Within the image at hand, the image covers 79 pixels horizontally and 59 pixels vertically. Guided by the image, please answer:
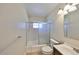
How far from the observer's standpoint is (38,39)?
235 cm

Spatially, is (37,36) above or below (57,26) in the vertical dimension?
below

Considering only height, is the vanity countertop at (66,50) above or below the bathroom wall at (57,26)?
below

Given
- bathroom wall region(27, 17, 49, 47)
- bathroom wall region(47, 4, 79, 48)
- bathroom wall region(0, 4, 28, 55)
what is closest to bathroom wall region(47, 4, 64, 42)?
bathroom wall region(47, 4, 79, 48)

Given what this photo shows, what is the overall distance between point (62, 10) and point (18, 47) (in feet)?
4.14

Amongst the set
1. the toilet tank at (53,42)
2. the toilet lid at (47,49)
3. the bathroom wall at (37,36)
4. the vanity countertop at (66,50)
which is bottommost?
the toilet lid at (47,49)

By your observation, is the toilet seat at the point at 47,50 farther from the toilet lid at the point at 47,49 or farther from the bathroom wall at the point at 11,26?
the bathroom wall at the point at 11,26

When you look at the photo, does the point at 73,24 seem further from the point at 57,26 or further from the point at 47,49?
the point at 47,49

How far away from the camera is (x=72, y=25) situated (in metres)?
2.01

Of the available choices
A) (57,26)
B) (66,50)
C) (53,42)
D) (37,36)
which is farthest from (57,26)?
(66,50)

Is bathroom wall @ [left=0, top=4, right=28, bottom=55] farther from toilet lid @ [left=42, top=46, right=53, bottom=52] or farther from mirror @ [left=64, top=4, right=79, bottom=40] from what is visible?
mirror @ [left=64, top=4, right=79, bottom=40]

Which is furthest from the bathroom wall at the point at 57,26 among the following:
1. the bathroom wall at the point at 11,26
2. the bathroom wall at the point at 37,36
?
the bathroom wall at the point at 11,26

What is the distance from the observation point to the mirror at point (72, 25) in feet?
6.13

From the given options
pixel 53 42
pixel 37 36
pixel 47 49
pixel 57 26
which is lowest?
pixel 47 49

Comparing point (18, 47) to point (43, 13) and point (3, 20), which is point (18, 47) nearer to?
point (3, 20)
